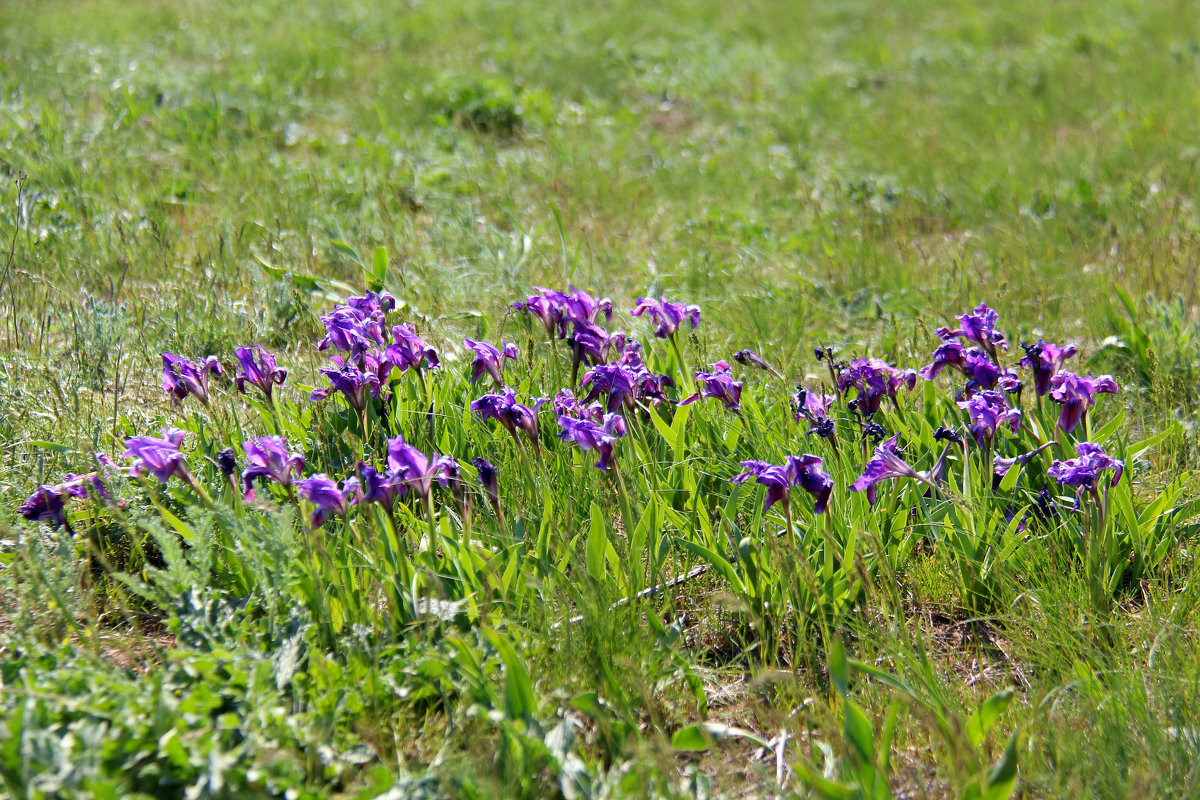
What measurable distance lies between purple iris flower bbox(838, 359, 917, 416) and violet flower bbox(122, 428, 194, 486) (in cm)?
182

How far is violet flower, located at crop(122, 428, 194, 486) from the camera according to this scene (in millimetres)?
2088

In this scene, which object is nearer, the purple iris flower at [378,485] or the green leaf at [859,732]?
the green leaf at [859,732]

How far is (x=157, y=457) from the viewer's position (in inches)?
83.1

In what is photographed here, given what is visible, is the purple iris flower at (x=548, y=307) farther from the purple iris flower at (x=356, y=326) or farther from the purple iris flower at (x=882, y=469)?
the purple iris flower at (x=882, y=469)

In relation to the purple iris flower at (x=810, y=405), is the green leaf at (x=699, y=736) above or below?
below

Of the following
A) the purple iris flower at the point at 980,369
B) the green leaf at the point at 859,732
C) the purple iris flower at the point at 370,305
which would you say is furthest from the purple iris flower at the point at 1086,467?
the purple iris flower at the point at 370,305

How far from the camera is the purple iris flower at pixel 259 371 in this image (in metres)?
2.56

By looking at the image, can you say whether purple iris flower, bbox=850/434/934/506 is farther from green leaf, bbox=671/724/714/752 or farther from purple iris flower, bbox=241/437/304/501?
purple iris flower, bbox=241/437/304/501

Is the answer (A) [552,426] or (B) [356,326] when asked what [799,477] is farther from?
(B) [356,326]

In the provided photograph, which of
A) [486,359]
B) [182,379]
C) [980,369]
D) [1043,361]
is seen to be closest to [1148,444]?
[1043,361]

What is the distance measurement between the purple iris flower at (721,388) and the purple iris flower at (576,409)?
0.28 metres

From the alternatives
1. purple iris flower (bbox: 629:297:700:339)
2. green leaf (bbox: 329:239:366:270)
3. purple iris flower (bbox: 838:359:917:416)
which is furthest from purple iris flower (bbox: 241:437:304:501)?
green leaf (bbox: 329:239:366:270)

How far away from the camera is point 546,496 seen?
2.29 metres

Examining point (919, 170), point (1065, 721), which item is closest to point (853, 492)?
point (1065, 721)
